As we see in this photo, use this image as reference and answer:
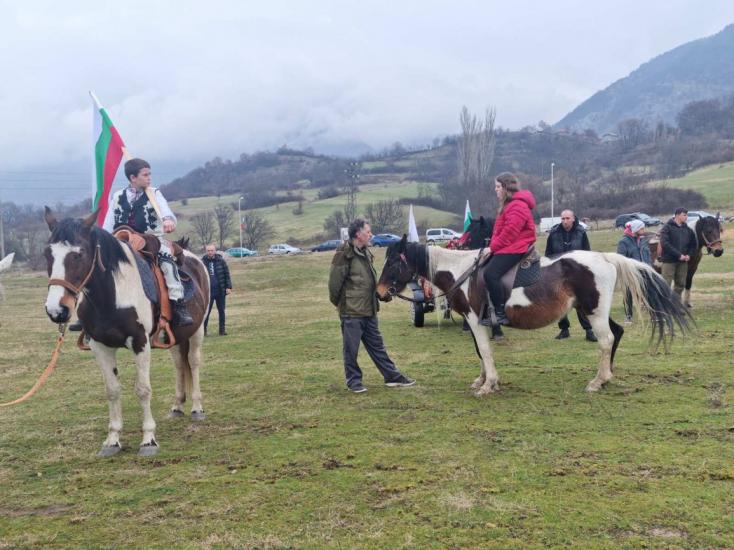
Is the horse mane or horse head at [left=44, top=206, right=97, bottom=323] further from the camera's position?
the horse mane

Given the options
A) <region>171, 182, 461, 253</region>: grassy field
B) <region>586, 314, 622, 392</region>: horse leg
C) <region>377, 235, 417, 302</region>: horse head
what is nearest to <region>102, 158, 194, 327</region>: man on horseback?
<region>377, 235, 417, 302</region>: horse head

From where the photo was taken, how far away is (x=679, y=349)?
31.2 feet

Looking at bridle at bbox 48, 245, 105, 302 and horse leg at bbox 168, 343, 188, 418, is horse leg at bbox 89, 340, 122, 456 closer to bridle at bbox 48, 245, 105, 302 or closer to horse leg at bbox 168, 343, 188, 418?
bridle at bbox 48, 245, 105, 302

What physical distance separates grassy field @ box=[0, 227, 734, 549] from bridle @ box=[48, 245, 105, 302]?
5.62 ft

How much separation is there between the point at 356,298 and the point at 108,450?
363 cm

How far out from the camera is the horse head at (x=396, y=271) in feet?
26.5

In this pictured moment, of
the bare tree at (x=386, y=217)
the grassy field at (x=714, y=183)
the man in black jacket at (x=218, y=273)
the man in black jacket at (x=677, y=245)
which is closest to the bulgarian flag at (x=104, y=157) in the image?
the man in black jacket at (x=218, y=273)

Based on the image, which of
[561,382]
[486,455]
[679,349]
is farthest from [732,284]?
[486,455]

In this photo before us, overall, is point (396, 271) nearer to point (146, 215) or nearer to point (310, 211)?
point (146, 215)

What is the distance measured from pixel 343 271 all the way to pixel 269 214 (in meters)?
89.0

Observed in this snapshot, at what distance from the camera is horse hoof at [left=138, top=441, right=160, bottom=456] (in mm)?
5930

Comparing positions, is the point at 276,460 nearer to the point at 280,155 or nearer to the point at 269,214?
the point at 269,214

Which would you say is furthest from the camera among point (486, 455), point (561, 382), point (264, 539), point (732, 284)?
point (732, 284)

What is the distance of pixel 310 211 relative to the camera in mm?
92438
